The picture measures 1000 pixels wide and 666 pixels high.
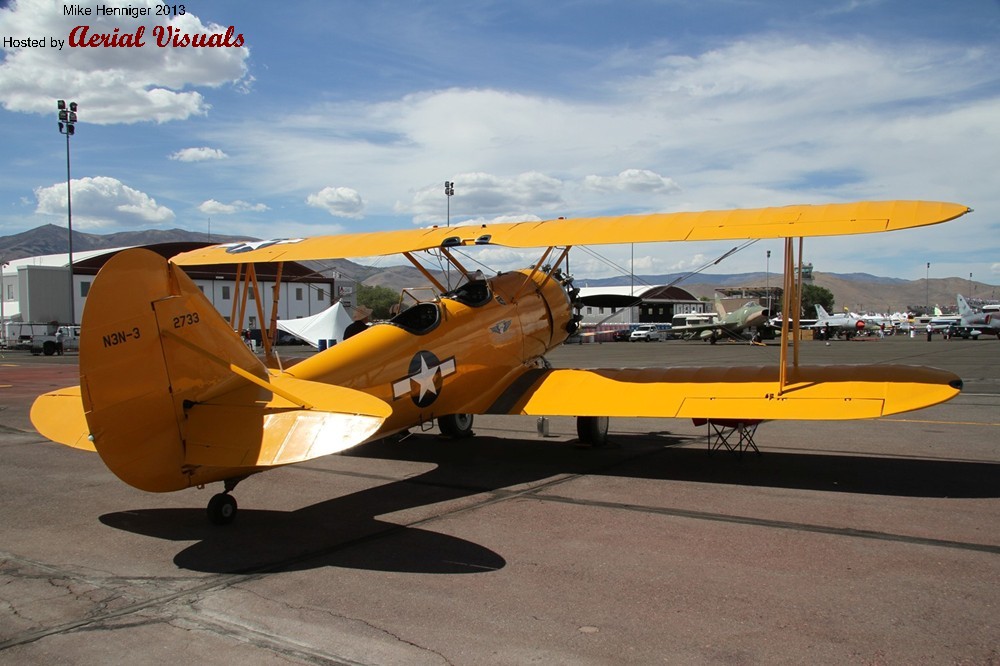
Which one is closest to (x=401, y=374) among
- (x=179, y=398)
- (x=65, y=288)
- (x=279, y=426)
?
(x=279, y=426)

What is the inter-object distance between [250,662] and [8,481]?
655 centimetres

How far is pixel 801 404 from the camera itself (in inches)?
312

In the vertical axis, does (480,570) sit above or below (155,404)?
below

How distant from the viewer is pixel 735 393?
8477mm

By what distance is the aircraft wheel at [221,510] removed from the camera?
647 cm

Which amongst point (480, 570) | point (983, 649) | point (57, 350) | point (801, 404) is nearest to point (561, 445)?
point (801, 404)

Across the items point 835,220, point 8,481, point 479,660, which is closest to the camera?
point 479,660

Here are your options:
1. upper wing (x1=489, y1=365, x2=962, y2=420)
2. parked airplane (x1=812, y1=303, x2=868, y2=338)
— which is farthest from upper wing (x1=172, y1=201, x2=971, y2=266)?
parked airplane (x1=812, y1=303, x2=868, y2=338)

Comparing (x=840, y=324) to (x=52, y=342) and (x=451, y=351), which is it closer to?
(x=52, y=342)

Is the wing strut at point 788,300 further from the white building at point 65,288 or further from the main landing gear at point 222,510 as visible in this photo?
the white building at point 65,288

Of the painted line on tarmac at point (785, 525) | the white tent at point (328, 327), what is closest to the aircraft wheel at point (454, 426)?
the painted line on tarmac at point (785, 525)

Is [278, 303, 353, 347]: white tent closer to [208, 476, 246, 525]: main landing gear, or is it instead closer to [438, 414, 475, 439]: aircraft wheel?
[438, 414, 475, 439]: aircraft wheel

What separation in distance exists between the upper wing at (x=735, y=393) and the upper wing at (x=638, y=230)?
1.75 metres

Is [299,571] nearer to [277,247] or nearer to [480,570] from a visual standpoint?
[480,570]
